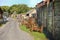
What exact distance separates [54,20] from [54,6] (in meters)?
1.27

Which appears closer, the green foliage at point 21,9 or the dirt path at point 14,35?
the dirt path at point 14,35

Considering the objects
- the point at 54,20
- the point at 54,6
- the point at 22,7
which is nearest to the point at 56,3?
the point at 54,6

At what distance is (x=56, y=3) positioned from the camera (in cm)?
1861

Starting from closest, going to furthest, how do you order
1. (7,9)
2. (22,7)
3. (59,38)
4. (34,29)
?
(59,38), (34,29), (22,7), (7,9)

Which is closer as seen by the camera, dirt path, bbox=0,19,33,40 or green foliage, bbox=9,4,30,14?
dirt path, bbox=0,19,33,40

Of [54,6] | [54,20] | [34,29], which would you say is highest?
[54,6]

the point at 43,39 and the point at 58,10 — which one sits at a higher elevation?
the point at 58,10

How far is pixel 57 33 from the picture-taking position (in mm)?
18328

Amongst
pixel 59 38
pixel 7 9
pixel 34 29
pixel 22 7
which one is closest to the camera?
pixel 59 38

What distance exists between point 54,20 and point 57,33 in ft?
4.09

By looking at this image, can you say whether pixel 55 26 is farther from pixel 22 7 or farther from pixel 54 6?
pixel 22 7

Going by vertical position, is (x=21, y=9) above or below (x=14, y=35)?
above

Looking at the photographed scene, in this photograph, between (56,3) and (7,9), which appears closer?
(56,3)

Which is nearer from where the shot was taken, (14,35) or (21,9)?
(14,35)
